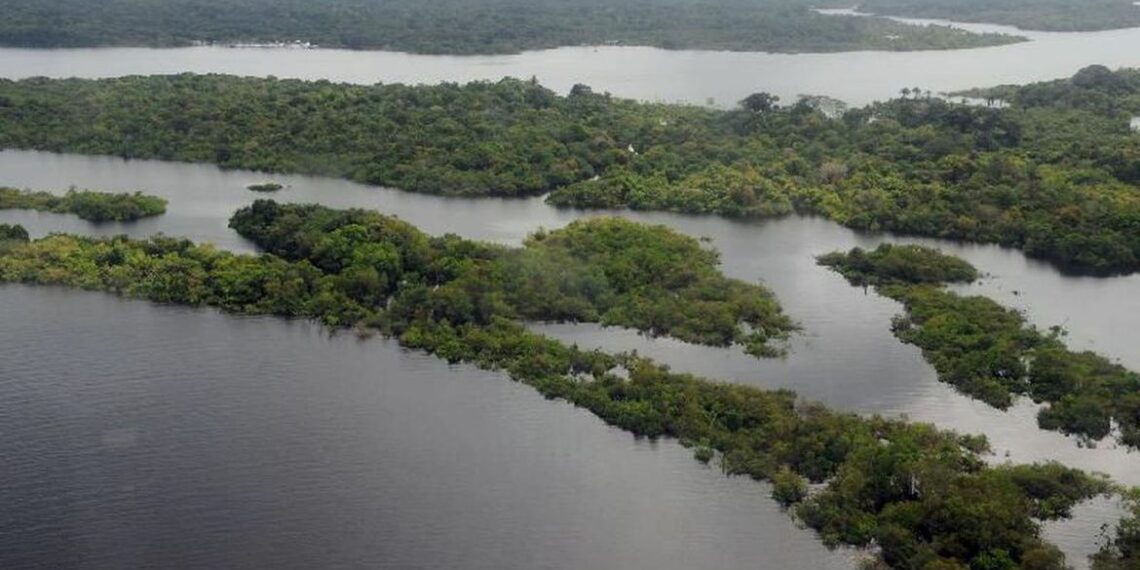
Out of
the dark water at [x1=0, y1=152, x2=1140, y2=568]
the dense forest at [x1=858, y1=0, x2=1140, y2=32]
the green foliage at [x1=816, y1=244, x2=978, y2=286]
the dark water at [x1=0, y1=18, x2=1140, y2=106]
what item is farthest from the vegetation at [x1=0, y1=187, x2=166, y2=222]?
the dense forest at [x1=858, y1=0, x2=1140, y2=32]

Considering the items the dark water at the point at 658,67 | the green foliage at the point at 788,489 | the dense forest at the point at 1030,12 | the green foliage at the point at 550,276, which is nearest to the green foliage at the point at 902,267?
the green foliage at the point at 550,276

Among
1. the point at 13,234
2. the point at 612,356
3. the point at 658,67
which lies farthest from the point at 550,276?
the point at 658,67

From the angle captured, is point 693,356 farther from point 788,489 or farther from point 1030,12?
point 1030,12

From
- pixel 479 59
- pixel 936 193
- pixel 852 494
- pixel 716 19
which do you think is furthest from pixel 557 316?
pixel 716 19

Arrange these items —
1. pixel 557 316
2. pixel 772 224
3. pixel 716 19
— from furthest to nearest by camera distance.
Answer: pixel 716 19 → pixel 772 224 → pixel 557 316

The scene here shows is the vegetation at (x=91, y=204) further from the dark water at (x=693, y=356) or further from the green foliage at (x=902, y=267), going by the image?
the green foliage at (x=902, y=267)

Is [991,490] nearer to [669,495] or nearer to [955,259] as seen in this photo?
[669,495]

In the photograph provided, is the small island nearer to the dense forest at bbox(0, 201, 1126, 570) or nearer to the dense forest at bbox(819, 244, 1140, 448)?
the dense forest at bbox(0, 201, 1126, 570)
